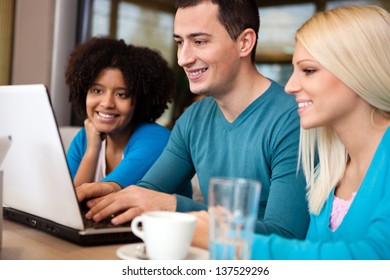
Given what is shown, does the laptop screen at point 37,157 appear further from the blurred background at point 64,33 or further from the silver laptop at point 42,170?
the blurred background at point 64,33

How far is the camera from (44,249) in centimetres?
100

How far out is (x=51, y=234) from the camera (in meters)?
1.12

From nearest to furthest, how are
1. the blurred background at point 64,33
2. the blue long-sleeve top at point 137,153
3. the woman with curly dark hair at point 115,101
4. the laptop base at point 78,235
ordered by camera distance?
the laptop base at point 78,235 < the blue long-sleeve top at point 137,153 < the woman with curly dark hair at point 115,101 < the blurred background at point 64,33

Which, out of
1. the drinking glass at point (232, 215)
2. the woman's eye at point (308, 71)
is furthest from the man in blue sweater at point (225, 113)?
the drinking glass at point (232, 215)

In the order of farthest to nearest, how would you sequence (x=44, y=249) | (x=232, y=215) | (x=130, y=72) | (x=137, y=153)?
(x=130, y=72) → (x=137, y=153) → (x=44, y=249) → (x=232, y=215)

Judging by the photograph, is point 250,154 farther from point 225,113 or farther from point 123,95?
point 123,95

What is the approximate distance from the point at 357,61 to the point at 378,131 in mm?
178

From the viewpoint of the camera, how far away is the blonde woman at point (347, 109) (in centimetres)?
113

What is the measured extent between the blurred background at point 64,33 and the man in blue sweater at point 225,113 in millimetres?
2018

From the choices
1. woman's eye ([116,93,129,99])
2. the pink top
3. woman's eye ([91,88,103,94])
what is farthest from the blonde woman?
woman's eye ([91,88,103,94])

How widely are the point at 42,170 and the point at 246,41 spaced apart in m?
0.94

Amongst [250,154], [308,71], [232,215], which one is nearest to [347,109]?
[308,71]

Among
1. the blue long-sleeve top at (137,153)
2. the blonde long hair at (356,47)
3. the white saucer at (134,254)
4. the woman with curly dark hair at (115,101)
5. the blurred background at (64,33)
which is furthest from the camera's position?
the blurred background at (64,33)
